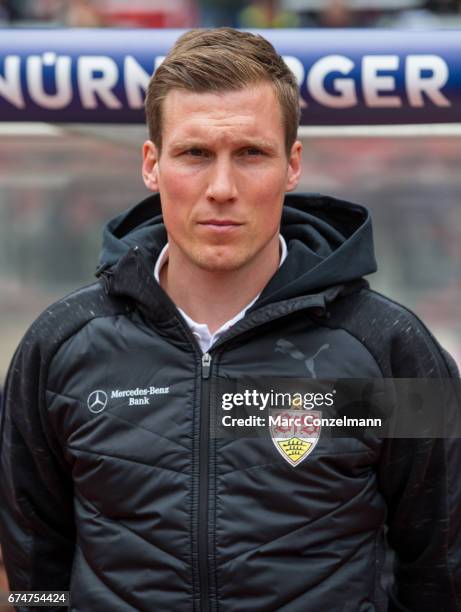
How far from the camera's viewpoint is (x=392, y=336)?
2.26 m

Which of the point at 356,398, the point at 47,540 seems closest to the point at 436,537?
the point at 356,398

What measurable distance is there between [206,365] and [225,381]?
0.16 ft

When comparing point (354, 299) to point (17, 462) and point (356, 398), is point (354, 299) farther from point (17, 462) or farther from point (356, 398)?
point (17, 462)

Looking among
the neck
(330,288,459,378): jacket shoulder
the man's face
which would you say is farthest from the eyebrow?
(330,288,459,378): jacket shoulder

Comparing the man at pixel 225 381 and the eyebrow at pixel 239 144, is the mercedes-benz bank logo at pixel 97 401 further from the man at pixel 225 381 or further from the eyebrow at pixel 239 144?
the eyebrow at pixel 239 144

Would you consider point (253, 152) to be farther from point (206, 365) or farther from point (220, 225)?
point (206, 365)

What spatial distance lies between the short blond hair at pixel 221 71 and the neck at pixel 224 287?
242 millimetres

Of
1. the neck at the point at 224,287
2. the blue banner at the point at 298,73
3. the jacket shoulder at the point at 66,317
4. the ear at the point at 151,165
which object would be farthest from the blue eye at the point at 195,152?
the blue banner at the point at 298,73

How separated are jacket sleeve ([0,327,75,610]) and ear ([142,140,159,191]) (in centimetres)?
39

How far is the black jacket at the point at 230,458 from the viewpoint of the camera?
216cm

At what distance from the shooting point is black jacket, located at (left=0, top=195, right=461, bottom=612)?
2.16m

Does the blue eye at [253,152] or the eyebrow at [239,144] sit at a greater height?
the eyebrow at [239,144]

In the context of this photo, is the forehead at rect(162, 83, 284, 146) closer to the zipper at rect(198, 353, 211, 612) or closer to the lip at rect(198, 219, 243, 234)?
the lip at rect(198, 219, 243, 234)

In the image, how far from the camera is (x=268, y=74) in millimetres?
2246
